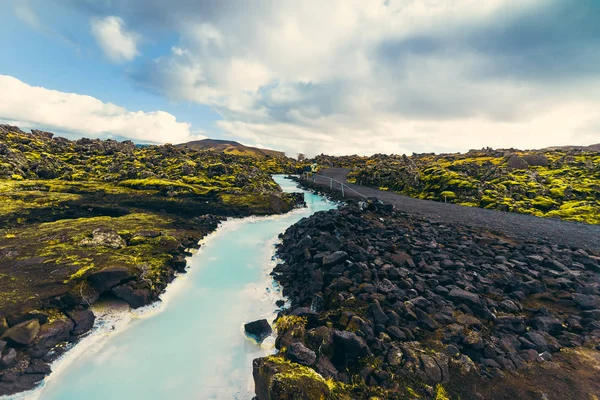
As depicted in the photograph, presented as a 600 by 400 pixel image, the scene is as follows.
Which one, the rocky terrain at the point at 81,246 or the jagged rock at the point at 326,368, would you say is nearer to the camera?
the jagged rock at the point at 326,368

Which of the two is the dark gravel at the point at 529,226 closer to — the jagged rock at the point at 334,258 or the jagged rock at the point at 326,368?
the jagged rock at the point at 334,258

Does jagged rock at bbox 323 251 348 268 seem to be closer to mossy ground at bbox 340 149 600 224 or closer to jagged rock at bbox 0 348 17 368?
jagged rock at bbox 0 348 17 368

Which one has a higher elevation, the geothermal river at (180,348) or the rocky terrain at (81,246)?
the rocky terrain at (81,246)

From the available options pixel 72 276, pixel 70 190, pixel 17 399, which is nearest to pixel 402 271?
pixel 17 399

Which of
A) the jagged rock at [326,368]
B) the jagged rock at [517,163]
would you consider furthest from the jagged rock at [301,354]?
the jagged rock at [517,163]

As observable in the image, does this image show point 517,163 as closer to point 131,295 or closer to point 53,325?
point 131,295

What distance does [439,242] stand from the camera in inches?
850

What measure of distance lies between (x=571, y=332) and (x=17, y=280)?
27.1 meters

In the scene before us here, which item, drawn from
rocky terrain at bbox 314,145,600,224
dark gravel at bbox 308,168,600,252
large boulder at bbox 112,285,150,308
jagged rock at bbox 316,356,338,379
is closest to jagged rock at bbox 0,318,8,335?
large boulder at bbox 112,285,150,308

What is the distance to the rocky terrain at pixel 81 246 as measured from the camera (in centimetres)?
1091

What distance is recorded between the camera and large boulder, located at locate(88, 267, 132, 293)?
1459 cm

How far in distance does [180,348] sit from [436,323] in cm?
1183

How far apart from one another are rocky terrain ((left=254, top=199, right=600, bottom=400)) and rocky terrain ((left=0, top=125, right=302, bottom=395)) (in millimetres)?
8874

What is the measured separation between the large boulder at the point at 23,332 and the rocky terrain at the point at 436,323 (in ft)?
30.6
